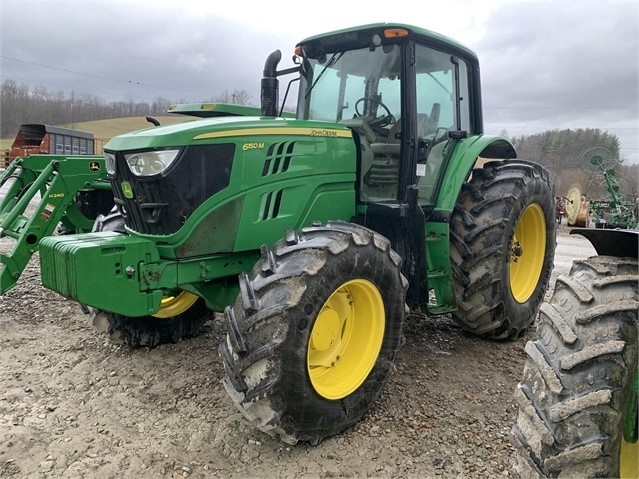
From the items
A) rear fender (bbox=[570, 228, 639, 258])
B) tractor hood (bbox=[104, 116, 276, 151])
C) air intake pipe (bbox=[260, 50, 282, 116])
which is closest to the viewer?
rear fender (bbox=[570, 228, 639, 258])

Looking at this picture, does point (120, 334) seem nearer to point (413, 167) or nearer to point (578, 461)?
point (413, 167)

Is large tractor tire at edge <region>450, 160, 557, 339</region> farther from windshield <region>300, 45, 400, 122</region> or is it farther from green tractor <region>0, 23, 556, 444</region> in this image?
windshield <region>300, 45, 400, 122</region>

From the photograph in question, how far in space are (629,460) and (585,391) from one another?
0.37 metres

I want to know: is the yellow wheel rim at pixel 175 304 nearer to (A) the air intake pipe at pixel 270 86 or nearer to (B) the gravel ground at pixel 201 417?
(B) the gravel ground at pixel 201 417

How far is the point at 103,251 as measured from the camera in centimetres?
290

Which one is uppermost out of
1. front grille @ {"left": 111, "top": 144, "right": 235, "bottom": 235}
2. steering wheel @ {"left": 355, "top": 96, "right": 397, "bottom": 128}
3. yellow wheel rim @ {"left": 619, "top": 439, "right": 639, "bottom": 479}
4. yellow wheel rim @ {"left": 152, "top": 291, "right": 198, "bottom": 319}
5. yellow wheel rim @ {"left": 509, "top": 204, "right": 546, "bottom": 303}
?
steering wheel @ {"left": 355, "top": 96, "right": 397, "bottom": 128}

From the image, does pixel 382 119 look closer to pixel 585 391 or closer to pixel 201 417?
pixel 201 417

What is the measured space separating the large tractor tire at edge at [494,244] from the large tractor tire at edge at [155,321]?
2129mm

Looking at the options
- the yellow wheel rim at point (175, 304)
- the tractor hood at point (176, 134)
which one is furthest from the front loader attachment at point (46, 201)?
the tractor hood at point (176, 134)

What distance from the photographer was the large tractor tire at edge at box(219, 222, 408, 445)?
2.73 metres

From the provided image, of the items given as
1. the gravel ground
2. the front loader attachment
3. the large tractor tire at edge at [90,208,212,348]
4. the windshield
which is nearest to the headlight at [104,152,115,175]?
the large tractor tire at edge at [90,208,212,348]

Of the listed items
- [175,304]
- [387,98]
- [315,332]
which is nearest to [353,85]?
[387,98]

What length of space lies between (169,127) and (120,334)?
1.75 m

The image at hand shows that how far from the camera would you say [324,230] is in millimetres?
3143
